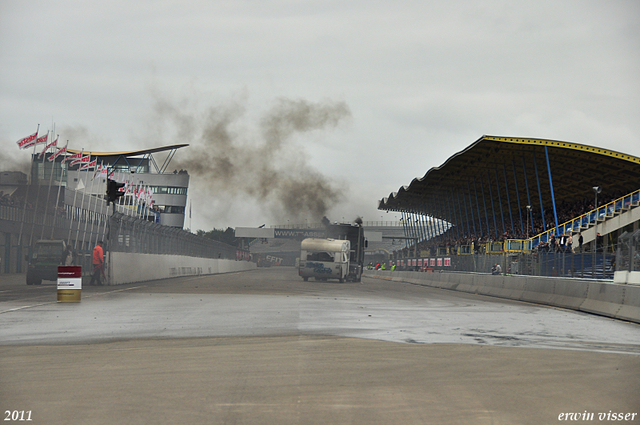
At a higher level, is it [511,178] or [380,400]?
[511,178]

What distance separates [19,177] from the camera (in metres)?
82.6

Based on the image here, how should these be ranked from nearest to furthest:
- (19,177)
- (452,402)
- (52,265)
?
1. (452,402)
2. (52,265)
3. (19,177)

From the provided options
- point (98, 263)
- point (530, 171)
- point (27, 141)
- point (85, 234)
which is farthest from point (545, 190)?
point (98, 263)

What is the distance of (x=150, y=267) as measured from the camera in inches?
1603

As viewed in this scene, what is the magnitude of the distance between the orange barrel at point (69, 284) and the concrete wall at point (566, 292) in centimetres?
1340

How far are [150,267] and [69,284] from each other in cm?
2131

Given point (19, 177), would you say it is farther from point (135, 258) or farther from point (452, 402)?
point (452, 402)

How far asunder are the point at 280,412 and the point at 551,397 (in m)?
2.57

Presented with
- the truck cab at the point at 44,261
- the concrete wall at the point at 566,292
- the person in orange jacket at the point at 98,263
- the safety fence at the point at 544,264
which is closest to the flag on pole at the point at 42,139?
the truck cab at the point at 44,261

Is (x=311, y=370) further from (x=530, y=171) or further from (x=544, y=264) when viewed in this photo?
(x=530, y=171)

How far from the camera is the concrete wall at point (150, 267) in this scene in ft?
109

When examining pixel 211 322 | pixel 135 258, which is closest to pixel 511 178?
pixel 135 258

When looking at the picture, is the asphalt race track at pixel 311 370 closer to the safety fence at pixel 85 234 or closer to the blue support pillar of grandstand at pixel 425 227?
the safety fence at pixel 85 234

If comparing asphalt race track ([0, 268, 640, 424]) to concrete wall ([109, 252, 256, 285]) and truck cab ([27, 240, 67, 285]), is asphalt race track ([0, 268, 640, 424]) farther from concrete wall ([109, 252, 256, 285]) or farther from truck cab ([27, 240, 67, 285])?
concrete wall ([109, 252, 256, 285])
